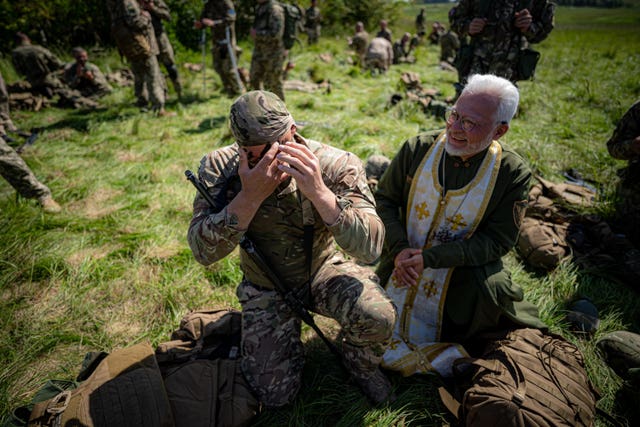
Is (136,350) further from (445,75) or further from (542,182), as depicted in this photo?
(445,75)

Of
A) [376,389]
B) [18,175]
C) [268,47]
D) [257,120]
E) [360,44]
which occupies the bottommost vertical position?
[376,389]

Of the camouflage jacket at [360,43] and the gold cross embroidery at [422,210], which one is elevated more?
the camouflage jacket at [360,43]

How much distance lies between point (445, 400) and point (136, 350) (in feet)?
6.39

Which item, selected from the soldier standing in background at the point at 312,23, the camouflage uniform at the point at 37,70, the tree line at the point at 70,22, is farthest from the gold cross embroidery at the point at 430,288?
the soldier standing in background at the point at 312,23

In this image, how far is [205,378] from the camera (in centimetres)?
199

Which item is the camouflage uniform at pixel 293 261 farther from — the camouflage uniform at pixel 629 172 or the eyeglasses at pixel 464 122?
the camouflage uniform at pixel 629 172

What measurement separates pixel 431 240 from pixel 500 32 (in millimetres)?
3796

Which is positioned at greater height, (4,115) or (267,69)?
(267,69)

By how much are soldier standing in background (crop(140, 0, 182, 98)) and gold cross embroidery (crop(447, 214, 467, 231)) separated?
7985 millimetres

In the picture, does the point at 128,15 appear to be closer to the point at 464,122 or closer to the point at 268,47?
the point at 268,47

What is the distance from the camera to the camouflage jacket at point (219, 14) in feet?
25.3

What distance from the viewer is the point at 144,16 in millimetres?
6465

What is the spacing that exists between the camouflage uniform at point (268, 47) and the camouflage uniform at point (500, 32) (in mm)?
3493

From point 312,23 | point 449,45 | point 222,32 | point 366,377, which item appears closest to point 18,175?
point 366,377
